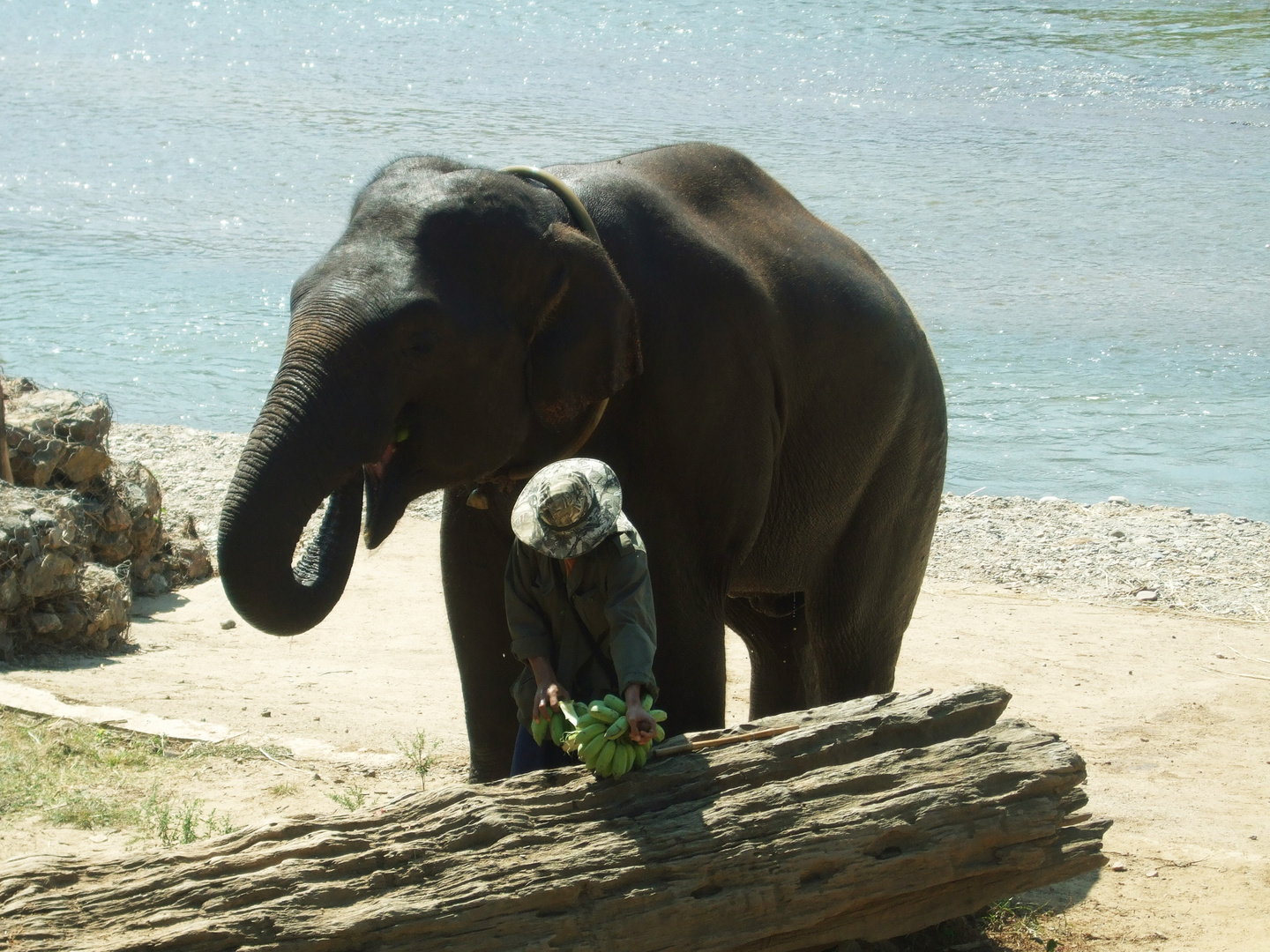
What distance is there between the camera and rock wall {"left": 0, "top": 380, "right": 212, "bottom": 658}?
21.0ft

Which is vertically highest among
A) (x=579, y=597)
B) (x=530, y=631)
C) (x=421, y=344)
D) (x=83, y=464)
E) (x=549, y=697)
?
(x=421, y=344)

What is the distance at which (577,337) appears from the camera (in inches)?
155

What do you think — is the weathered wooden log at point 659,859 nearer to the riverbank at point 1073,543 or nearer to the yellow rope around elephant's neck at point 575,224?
the yellow rope around elephant's neck at point 575,224

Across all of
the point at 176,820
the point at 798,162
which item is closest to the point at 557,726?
the point at 176,820

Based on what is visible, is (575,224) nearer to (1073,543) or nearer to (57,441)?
(57,441)

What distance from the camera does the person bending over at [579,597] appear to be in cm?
345

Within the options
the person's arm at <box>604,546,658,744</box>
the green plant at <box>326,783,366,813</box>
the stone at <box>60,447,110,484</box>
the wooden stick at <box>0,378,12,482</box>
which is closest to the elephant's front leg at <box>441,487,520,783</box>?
the green plant at <box>326,783,366,813</box>

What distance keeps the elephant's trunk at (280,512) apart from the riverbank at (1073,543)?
5858mm

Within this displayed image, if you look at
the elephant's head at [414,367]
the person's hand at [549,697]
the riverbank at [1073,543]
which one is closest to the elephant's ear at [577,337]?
the elephant's head at [414,367]

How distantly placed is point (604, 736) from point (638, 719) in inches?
3.3

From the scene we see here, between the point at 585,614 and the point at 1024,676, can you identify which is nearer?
the point at 585,614

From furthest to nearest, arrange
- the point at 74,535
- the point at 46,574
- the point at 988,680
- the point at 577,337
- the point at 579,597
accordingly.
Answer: the point at 988,680, the point at 74,535, the point at 46,574, the point at 577,337, the point at 579,597

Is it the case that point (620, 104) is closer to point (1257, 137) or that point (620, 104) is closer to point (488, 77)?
point (488, 77)

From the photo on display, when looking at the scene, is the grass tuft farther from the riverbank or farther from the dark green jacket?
the riverbank
